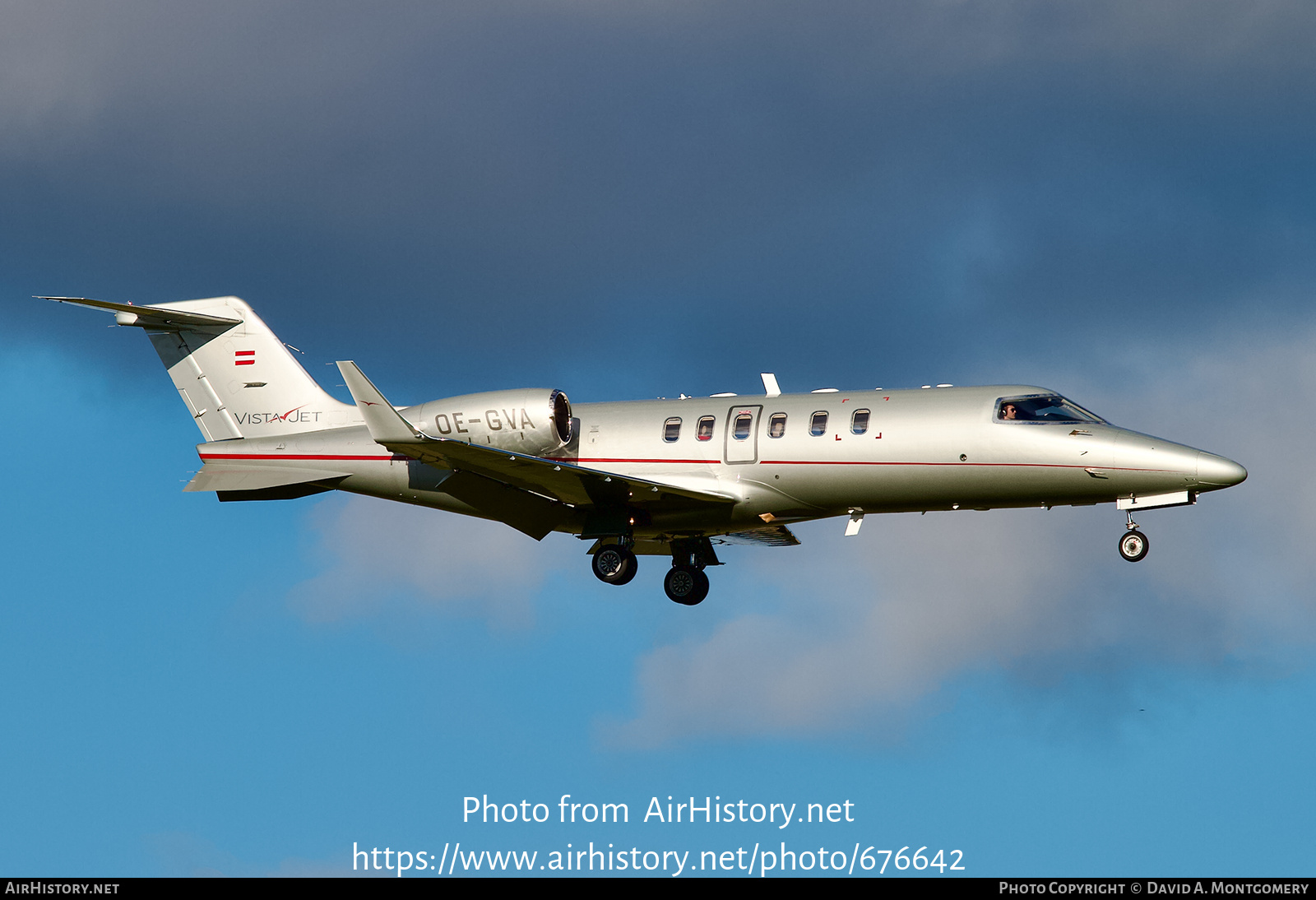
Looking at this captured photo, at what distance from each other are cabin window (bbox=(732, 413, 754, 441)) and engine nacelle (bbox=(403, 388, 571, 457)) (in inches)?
135

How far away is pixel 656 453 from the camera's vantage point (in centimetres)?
3142

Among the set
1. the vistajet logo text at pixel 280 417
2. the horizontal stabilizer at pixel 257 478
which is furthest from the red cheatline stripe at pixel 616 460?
the vistajet logo text at pixel 280 417

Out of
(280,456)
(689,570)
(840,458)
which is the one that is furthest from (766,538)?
(280,456)

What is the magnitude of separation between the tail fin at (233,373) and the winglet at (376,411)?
6.18 m

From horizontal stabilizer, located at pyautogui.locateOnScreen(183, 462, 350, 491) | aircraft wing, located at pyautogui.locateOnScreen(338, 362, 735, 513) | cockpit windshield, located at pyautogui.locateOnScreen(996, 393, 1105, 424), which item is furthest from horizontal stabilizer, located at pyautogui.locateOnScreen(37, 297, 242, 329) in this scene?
cockpit windshield, located at pyautogui.locateOnScreen(996, 393, 1105, 424)

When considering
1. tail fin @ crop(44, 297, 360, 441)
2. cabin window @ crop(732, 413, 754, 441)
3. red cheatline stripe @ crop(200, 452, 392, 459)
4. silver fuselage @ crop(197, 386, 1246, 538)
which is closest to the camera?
silver fuselage @ crop(197, 386, 1246, 538)

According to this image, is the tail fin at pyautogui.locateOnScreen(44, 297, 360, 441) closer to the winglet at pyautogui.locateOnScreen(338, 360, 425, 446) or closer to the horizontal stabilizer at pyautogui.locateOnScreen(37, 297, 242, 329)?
the horizontal stabilizer at pyautogui.locateOnScreen(37, 297, 242, 329)

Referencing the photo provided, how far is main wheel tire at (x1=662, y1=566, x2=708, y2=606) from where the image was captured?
3400 centimetres

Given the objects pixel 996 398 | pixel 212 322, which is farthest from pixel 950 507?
pixel 212 322

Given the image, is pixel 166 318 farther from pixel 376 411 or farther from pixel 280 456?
pixel 376 411

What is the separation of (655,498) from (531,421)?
9.16 feet

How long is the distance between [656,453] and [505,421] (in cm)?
298

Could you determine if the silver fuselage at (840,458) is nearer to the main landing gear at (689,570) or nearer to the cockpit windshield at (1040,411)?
the cockpit windshield at (1040,411)

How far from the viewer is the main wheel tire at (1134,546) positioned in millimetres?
28250
